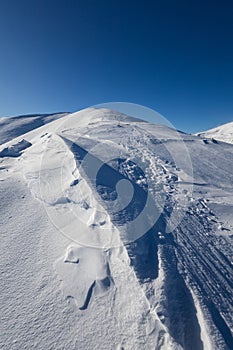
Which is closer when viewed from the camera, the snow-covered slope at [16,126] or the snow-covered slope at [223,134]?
the snow-covered slope at [16,126]

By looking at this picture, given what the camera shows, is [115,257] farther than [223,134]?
No

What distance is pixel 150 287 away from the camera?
3555 mm

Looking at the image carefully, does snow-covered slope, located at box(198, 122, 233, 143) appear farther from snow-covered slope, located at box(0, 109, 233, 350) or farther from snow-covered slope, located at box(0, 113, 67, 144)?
snow-covered slope, located at box(0, 109, 233, 350)

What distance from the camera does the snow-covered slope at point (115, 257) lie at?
9.91 feet

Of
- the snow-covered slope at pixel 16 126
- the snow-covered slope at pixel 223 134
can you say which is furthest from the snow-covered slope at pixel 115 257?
the snow-covered slope at pixel 223 134

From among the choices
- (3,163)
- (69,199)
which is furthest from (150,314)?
(3,163)

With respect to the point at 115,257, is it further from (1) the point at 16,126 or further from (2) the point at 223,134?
(2) the point at 223,134

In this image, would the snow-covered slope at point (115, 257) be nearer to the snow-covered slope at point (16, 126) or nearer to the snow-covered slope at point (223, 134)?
the snow-covered slope at point (16, 126)

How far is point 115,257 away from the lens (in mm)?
4164

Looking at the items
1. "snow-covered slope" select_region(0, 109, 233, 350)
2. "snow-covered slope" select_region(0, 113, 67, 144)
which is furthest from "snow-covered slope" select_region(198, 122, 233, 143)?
"snow-covered slope" select_region(0, 109, 233, 350)

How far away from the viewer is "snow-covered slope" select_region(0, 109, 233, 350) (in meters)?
3.02

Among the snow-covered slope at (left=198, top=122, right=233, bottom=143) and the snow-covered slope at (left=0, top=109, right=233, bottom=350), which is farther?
the snow-covered slope at (left=198, top=122, right=233, bottom=143)

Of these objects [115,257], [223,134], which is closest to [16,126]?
[115,257]

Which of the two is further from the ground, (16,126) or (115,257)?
(16,126)
